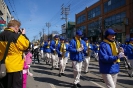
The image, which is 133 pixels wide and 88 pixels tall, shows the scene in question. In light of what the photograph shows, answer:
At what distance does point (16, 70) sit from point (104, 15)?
40295 millimetres

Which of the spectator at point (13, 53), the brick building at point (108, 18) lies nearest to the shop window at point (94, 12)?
the brick building at point (108, 18)

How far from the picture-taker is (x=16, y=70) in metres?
3.95

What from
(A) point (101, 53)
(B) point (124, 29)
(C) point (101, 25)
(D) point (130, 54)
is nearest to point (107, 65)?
(A) point (101, 53)

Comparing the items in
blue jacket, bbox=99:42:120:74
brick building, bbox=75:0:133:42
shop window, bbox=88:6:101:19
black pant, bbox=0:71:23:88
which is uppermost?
shop window, bbox=88:6:101:19

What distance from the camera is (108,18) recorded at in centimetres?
4056

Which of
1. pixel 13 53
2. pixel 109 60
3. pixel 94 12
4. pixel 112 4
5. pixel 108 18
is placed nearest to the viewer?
pixel 13 53

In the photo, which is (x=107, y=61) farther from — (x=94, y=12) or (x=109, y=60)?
(x=94, y=12)

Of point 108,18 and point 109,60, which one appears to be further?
point 108,18

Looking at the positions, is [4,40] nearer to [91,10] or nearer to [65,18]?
[65,18]

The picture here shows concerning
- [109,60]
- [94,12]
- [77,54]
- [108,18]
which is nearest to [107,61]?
[109,60]

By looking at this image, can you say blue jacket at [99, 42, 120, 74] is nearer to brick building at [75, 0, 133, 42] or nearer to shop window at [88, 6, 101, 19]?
brick building at [75, 0, 133, 42]

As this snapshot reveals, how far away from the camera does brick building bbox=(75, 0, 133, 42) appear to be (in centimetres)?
3291

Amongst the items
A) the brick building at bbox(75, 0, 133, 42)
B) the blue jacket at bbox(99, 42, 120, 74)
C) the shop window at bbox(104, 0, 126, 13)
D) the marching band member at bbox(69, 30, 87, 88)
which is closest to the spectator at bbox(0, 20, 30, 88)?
the blue jacket at bbox(99, 42, 120, 74)

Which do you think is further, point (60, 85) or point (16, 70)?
point (60, 85)
